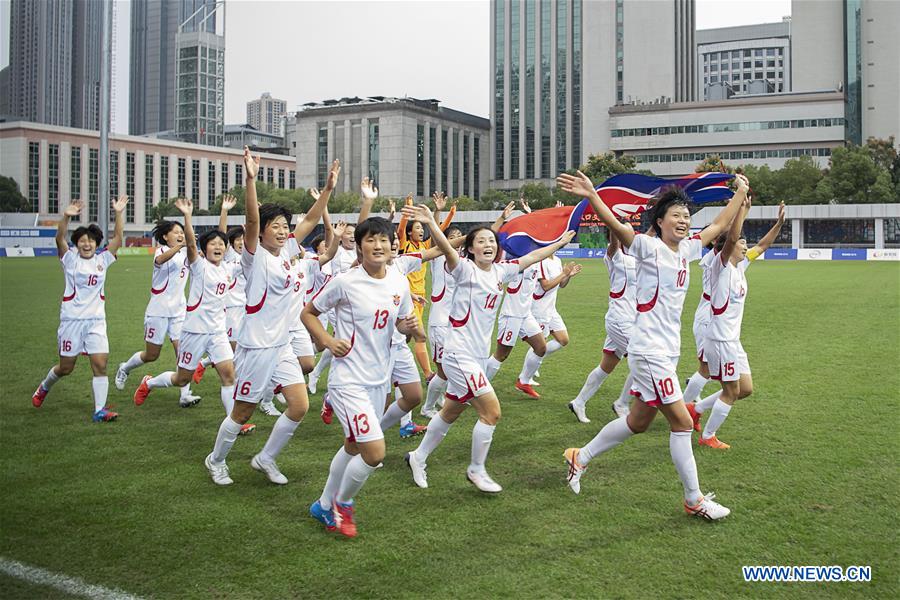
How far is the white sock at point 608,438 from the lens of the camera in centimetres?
607

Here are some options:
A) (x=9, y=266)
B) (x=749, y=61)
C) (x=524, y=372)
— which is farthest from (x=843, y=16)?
(x=524, y=372)

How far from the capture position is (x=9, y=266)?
132 feet

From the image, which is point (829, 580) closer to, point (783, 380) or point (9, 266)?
point (783, 380)

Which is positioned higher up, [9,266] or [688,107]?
[688,107]

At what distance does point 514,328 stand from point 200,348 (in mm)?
3889

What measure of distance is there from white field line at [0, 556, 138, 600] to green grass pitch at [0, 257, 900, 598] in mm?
68

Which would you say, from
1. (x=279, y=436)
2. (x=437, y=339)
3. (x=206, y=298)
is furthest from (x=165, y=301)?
(x=279, y=436)

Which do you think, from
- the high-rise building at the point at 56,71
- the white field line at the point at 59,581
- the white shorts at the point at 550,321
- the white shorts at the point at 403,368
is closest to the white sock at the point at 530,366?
the white shorts at the point at 550,321

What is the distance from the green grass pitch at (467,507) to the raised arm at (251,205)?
210cm

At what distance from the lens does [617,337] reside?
9039 millimetres

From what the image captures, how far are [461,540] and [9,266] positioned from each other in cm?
4195

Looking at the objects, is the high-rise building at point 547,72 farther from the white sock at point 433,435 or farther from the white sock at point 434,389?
the white sock at point 433,435

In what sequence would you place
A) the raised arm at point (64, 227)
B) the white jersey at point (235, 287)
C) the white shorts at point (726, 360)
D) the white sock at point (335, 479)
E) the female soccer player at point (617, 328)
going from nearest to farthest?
the white sock at point (335, 479), the white shorts at point (726, 360), the raised arm at point (64, 227), the female soccer player at point (617, 328), the white jersey at point (235, 287)

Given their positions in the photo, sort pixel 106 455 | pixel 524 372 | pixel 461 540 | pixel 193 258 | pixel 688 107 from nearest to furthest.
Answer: pixel 461 540, pixel 106 455, pixel 193 258, pixel 524 372, pixel 688 107
